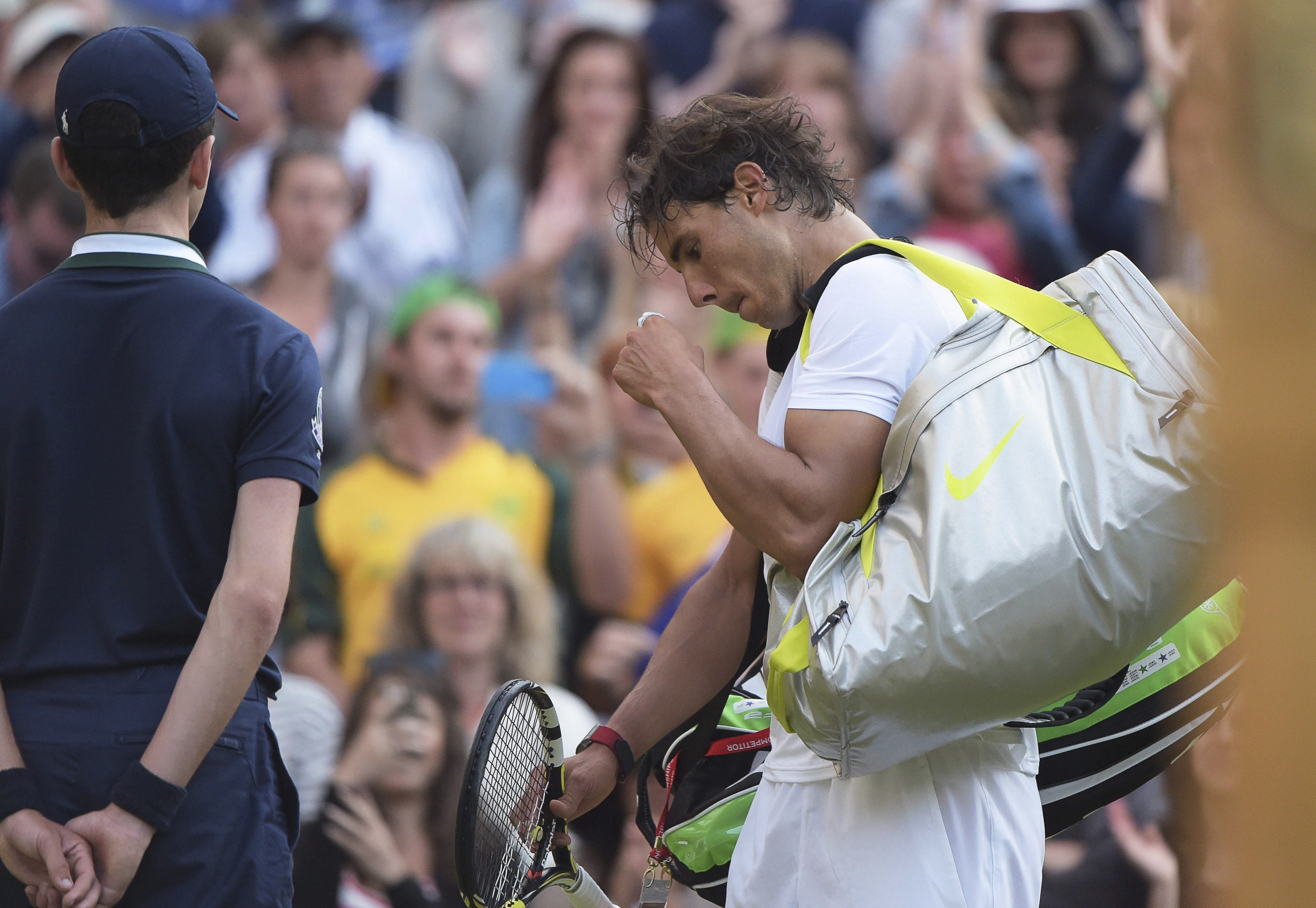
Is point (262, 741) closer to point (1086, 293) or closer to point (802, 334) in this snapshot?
point (802, 334)

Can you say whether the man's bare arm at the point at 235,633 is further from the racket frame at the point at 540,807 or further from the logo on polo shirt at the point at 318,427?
the racket frame at the point at 540,807

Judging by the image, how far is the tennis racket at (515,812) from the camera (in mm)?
2256

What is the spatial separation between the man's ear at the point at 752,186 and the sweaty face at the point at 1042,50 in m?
4.32

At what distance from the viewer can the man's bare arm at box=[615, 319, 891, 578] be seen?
2.18 meters

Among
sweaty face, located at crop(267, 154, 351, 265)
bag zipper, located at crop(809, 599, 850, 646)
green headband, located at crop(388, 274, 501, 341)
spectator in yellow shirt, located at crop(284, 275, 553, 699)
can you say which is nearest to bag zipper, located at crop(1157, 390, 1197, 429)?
bag zipper, located at crop(809, 599, 850, 646)

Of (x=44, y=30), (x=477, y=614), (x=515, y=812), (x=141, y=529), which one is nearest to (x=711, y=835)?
(x=515, y=812)

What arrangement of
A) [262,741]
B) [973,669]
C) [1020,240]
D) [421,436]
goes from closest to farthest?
1. [973,669]
2. [262,741]
3. [421,436]
4. [1020,240]

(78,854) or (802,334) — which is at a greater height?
(802,334)

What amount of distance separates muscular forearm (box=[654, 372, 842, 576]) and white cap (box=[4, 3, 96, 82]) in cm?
523

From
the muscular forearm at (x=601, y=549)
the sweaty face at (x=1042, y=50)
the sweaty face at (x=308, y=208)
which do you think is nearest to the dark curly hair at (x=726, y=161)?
the muscular forearm at (x=601, y=549)

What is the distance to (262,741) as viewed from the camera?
91.4 inches

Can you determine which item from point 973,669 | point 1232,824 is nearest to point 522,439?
point 973,669

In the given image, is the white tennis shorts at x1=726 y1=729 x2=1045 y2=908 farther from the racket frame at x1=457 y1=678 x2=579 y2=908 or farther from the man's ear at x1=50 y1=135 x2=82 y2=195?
the man's ear at x1=50 y1=135 x2=82 y2=195

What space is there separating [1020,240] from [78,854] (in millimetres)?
4610
